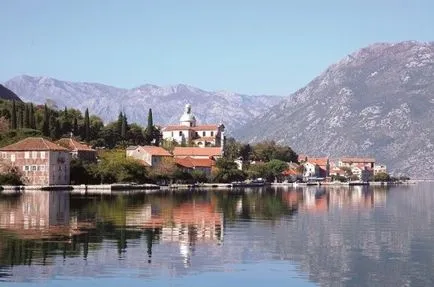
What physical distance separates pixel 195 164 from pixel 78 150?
3081 centimetres

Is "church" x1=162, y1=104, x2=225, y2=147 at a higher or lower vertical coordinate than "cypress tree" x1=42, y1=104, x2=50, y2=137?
higher

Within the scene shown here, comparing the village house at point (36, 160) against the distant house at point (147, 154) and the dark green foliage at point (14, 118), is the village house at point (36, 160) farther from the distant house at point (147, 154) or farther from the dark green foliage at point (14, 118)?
the distant house at point (147, 154)

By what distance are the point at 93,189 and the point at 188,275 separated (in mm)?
78719

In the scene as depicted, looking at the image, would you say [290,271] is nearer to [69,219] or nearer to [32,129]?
[69,219]

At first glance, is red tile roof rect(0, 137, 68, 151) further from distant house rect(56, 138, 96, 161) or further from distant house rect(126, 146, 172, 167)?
distant house rect(126, 146, 172, 167)

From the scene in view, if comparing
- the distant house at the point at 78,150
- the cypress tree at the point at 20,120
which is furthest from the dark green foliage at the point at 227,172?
the cypress tree at the point at 20,120

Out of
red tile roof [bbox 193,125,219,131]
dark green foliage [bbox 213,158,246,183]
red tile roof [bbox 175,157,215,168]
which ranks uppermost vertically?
red tile roof [bbox 193,125,219,131]

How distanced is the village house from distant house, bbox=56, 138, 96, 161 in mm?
9083

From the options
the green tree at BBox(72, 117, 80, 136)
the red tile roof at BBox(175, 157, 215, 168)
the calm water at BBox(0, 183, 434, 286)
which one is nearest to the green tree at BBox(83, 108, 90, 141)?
the green tree at BBox(72, 117, 80, 136)

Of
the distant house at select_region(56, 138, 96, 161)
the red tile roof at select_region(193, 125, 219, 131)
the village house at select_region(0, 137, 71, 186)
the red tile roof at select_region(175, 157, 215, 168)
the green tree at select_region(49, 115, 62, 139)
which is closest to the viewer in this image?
the village house at select_region(0, 137, 71, 186)

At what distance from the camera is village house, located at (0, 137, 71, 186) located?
4264 inches

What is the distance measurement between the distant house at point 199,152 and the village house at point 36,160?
5527 cm

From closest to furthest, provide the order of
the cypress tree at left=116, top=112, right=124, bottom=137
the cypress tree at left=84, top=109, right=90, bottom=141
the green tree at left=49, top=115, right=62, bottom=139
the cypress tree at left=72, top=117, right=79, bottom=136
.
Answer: the green tree at left=49, top=115, right=62, bottom=139
the cypress tree at left=72, top=117, right=79, bottom=136
the cypress tree at left=84, top=109, right=90, bottom=141
the cypress tree at left=116, top=112, right=124, bottom=137

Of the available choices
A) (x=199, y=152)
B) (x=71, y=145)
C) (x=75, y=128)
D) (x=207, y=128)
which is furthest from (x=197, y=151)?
(x=71, y=145)
